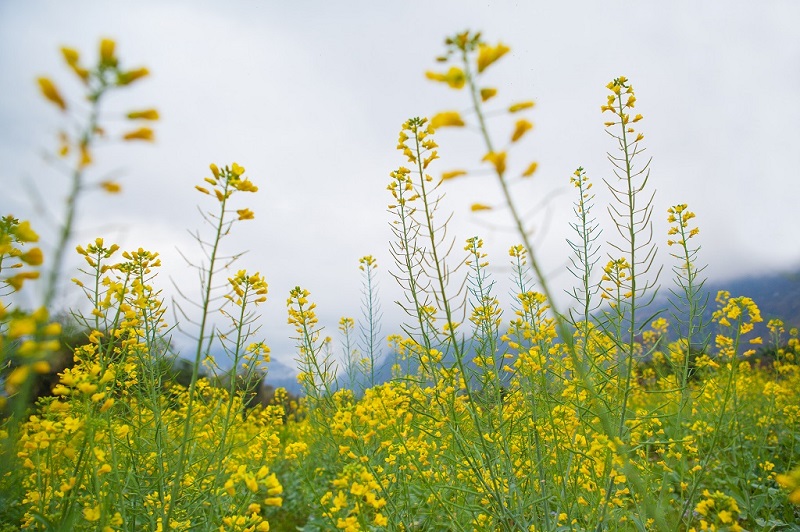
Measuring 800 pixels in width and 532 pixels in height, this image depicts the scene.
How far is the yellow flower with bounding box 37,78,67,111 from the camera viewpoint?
108 centimetres

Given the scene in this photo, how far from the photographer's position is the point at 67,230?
3.47ft

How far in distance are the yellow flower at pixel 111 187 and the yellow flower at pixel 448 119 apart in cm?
89

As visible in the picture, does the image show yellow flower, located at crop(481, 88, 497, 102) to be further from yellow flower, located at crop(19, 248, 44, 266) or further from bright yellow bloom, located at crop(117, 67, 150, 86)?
yellow flower, located at crop(19, 248, 44, 266)

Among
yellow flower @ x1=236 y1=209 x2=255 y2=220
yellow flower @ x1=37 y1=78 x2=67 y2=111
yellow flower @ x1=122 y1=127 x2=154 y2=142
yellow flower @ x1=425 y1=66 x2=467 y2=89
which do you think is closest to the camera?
yellow flower @ x1=37 y1=78 x2=67 y2=111

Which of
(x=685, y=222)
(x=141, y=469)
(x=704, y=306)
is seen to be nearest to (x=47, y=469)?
(x=141, y=469)

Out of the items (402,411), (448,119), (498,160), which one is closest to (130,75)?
(448,119)

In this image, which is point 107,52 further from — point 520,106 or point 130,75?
point 520,106

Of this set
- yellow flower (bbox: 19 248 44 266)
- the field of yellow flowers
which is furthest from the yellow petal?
yellow flower (bbox: 19 248 44 266)

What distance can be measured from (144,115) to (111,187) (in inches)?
10.3

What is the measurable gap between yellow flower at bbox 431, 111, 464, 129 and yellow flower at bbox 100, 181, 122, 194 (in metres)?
0.89

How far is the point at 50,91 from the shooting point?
109 centimetres

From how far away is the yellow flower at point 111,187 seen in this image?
1092 millimetres

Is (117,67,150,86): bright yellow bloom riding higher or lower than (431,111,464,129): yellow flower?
higher

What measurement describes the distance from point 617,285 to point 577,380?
2.21 ft
